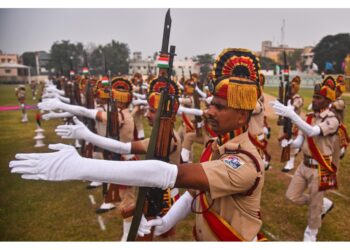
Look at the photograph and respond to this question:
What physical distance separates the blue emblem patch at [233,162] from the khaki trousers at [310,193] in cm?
317

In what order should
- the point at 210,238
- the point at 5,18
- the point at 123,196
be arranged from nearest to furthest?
the point at 210,238 → the point at 5,18 → the point at 123,196

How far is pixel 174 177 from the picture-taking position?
5.29 ft

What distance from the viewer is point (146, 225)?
7.23ft

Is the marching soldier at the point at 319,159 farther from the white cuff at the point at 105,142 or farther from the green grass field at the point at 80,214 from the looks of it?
the white cuff at the point at 105,142

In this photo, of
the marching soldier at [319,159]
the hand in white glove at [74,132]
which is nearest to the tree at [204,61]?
the marching soldier at [319,159]

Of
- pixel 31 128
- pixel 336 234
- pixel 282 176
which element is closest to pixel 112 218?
pixel 336 234

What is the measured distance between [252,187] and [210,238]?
635mm

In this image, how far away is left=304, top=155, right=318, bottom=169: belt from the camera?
4441mm

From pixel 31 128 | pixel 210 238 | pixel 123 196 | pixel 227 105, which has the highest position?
pixel 227 105

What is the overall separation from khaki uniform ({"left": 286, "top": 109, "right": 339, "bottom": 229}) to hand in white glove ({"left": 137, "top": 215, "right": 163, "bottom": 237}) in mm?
2994

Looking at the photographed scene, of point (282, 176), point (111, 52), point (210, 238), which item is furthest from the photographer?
point (111, 52)

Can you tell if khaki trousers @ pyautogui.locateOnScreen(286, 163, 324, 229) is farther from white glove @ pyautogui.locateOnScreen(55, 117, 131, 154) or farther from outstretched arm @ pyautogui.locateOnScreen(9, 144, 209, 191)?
outstretched arm @ pyautogui.locateOnScreen(9, 144, 209, 191)

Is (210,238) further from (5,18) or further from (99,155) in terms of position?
(99,155)

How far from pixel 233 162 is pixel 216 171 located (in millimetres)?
144
